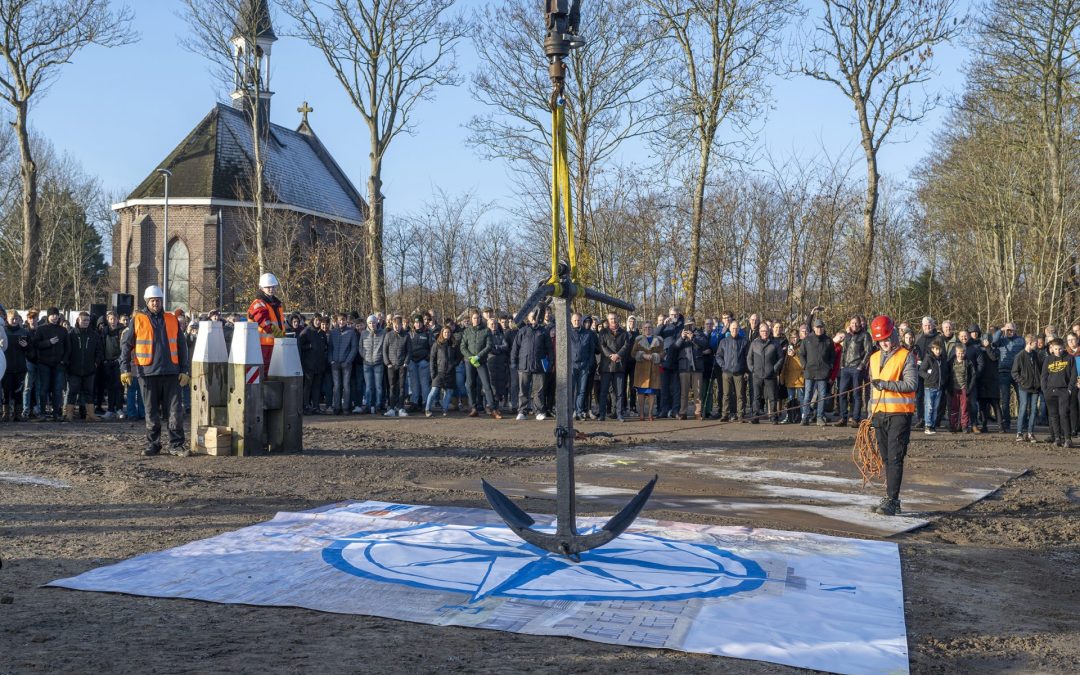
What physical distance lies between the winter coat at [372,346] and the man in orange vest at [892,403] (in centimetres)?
1125

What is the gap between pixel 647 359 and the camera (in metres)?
19.6

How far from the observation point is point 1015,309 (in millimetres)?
27344

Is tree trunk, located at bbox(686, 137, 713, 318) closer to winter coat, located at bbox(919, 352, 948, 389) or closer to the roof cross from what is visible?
winter coat, located at bbox(919, 352, 948, 389)

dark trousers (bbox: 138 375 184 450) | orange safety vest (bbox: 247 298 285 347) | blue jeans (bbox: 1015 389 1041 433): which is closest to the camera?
dark trousers (bbox: 138 375 184 450)

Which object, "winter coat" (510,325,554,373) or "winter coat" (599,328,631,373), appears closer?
"winter coat" (510,325,554,373)

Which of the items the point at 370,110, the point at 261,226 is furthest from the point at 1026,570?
the point at 261,226

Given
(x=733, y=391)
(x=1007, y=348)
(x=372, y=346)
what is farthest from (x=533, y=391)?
(x=1007, y=348)

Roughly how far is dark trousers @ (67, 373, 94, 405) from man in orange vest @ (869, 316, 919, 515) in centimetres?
1386

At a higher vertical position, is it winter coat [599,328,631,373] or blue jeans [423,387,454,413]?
winter coat [599,328,631,373]

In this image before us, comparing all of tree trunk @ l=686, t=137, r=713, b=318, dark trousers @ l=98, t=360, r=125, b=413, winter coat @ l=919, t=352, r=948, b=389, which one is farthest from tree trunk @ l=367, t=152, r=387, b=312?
winter coat @ l=919, t=352, r=948, b=389

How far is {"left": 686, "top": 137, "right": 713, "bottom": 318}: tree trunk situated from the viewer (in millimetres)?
26750

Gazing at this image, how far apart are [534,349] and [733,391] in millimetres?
3887

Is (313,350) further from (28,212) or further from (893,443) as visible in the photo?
(28,212)

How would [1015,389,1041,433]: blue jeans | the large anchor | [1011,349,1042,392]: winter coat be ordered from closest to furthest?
1. the large anchor
2. [1015,389,1041,433]: blue jeans
3. [1011,349,1042,392]: winter coat
